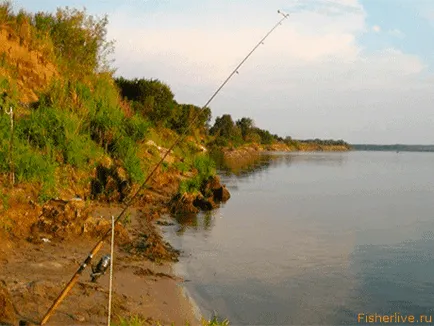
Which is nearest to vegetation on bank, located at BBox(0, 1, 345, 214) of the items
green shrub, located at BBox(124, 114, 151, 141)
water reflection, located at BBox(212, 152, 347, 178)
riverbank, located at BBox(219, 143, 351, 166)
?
green shrub, located at BBox(124, 114, 151, 141)

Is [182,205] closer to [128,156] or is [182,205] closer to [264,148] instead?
[128,156]

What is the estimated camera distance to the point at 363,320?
7.38m

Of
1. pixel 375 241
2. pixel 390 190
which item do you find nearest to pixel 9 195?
pixel 375 241

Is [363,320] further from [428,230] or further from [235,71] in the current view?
[428,230]

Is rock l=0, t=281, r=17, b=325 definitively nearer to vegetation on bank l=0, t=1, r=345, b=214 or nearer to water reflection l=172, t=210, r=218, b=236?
vegetation on bank l=0, t=1, r=345, b=214

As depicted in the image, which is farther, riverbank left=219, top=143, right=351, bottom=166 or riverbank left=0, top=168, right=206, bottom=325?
riverbank left=219, top=143, right=351, bottom=166

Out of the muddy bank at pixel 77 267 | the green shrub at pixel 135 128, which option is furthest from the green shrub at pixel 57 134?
the green shrub at pixel 135 128

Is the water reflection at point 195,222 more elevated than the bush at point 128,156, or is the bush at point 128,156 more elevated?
the bush at point 128,156

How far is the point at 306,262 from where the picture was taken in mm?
10438

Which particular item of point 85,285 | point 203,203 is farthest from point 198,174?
point 85,285

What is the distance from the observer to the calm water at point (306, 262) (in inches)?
305

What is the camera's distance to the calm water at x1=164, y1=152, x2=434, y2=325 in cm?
775

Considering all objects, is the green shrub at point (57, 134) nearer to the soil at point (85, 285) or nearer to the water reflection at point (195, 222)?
the soil at point (85, 285)

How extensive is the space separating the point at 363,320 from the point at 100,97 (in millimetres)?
11508
